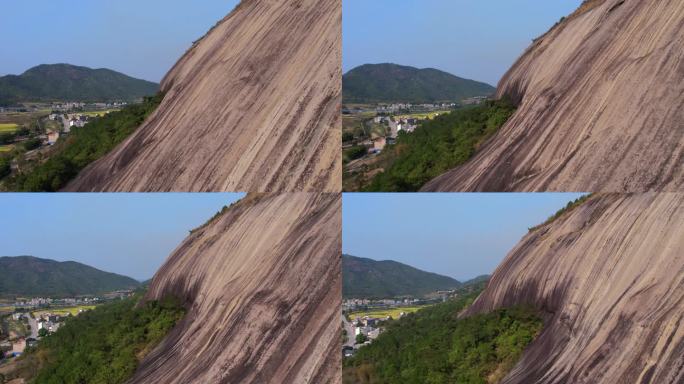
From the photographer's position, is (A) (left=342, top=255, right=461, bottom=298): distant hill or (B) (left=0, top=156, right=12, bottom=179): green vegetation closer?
(A) (left=342, top=255, right=461, bottom=298): distant hill

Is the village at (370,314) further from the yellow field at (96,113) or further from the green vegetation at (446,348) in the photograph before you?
the yellow field at (96,113)

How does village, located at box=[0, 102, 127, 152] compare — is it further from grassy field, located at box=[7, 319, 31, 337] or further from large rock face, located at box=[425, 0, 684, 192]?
large rock face, located at box=[425, 0, 684, 192]

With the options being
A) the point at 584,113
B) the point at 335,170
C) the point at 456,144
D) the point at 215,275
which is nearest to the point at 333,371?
the point at 215,275

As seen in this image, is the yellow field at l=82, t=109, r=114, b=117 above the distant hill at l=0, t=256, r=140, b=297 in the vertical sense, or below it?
above

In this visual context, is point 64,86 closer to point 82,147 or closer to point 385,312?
point 82,147

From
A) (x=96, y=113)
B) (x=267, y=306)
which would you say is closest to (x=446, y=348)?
(x=267, y=306)

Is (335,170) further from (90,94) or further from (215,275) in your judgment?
(90,94)

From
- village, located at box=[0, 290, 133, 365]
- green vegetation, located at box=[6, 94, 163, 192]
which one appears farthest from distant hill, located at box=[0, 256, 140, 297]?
green vegetation, located at box=[6, 94, 163, 192]
